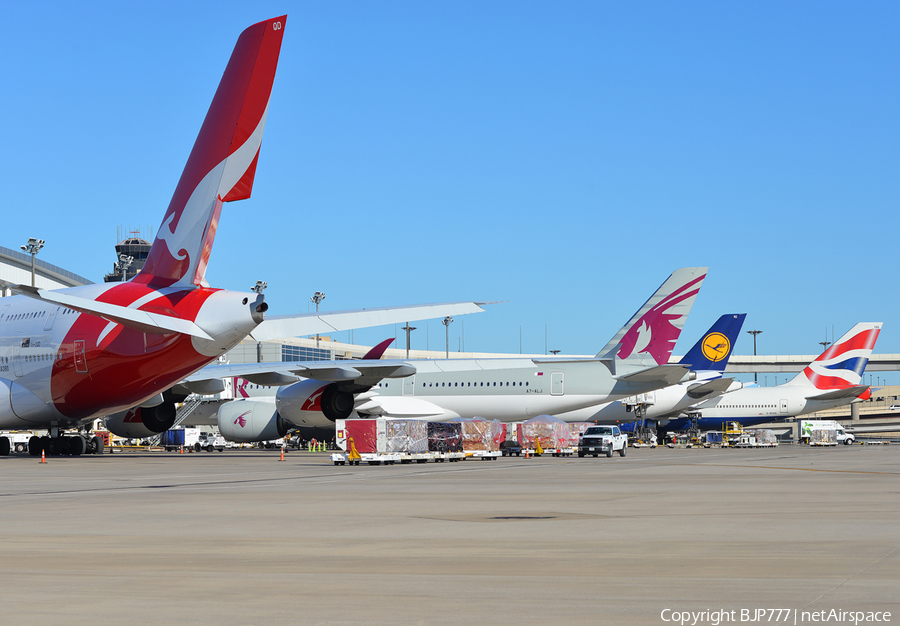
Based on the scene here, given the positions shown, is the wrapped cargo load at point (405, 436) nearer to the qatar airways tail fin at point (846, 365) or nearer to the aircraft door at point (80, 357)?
the aircraft door at point (80, 357)

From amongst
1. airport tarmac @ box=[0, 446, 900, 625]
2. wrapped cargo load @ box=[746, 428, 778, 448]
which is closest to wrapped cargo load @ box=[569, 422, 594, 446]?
airport tarmac @ box=[0, 446, 900, 625]

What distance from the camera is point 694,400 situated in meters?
57.9

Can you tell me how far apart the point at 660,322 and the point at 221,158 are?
26.9 metres

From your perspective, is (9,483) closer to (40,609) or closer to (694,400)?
(40,609)

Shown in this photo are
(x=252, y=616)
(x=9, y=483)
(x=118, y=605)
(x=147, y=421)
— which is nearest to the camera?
(x=252, y=616)

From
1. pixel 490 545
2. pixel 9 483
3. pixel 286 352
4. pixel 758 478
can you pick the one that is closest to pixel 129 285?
pixel 9 483

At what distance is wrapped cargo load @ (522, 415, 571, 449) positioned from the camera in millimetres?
41844

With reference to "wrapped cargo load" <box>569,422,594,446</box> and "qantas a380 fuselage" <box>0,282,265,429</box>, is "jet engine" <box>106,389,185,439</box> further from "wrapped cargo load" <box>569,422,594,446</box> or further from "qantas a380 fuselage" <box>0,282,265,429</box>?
"wrapped cargo load" <box>569,422,594,446</box>

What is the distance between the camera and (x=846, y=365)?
7112 cm

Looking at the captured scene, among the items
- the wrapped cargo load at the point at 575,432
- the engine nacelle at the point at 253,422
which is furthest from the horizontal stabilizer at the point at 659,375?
the engine nacelle at the point at 253,422

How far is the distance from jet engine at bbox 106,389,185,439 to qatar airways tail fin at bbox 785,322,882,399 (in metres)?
49.1

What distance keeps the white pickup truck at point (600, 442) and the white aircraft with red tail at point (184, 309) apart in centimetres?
1687

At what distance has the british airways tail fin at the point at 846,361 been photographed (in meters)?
69.1

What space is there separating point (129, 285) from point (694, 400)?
38.2m
